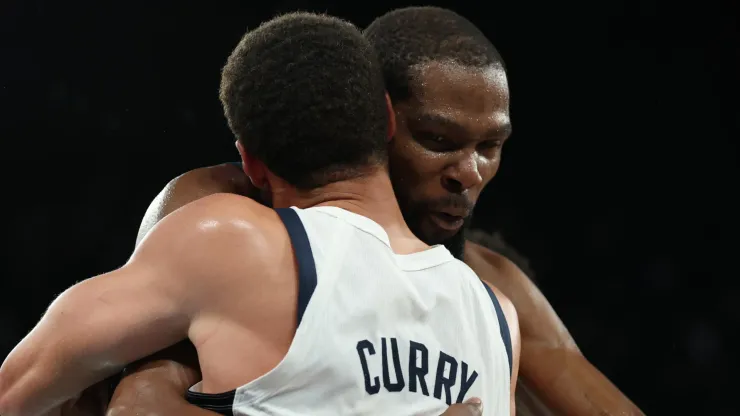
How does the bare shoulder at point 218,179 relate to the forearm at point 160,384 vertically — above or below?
above

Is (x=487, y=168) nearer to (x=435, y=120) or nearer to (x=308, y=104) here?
(x=435, y=120)

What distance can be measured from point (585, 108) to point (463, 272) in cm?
149

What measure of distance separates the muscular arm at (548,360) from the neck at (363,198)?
1.98 ft

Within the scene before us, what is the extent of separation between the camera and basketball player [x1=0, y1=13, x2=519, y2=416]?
785 mm

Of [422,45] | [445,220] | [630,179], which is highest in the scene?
[422,45]

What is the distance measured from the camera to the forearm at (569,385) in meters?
1.46

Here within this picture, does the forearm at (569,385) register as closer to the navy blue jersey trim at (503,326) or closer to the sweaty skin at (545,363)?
the sweaty skin at (545,363)

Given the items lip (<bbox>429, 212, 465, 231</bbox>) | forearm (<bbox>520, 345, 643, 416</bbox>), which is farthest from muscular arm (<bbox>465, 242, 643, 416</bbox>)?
lip (<bbox>429, 212, 465, 231</bbox>)

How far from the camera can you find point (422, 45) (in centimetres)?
123

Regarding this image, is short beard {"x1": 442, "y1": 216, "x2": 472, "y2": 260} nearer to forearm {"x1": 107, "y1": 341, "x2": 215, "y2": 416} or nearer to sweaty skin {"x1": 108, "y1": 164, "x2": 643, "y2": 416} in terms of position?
sweaty skin {"x1": 108, "y1": 164, "x2": 643, "y2": 416}

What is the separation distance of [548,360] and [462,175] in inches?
17.9

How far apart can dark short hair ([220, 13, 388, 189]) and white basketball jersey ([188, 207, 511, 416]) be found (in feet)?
0.20

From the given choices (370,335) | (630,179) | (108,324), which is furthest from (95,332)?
(630,179)

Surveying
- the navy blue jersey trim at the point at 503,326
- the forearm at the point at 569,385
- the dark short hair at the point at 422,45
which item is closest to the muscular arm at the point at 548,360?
the forearm at the point at 569,385
